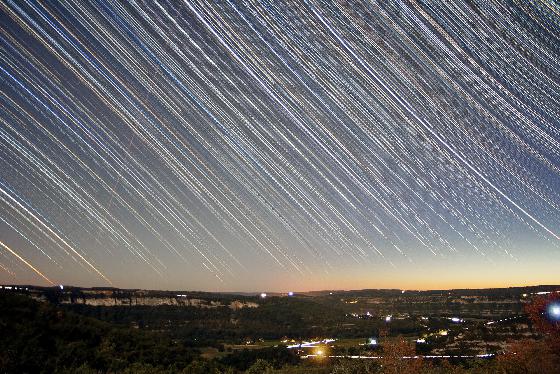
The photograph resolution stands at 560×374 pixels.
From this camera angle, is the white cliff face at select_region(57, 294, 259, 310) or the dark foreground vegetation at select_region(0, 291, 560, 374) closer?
the dark foreground vegetation at select_region(0, 291, 560, 374)

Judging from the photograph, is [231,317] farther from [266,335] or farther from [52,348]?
[52,348]

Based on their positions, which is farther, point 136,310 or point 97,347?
point 136,310

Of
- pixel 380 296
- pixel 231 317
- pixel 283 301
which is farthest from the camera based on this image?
pixel 380 296

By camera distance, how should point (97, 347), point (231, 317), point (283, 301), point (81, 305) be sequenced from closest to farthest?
point (97, 347) < point (81, 305) < point (231, 317) < point (283, 301)

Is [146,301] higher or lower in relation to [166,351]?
lower

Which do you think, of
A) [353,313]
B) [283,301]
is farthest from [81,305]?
[353,313]

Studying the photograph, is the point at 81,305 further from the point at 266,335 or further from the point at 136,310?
the point at 266,335

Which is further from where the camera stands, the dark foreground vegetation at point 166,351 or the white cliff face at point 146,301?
the white cliff face at point 146,301

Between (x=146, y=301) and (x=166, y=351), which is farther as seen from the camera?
(x=146, y=301)

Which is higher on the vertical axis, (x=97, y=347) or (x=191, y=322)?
(x=97, y=347)

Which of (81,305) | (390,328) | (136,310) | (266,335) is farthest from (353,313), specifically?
(81,305)
